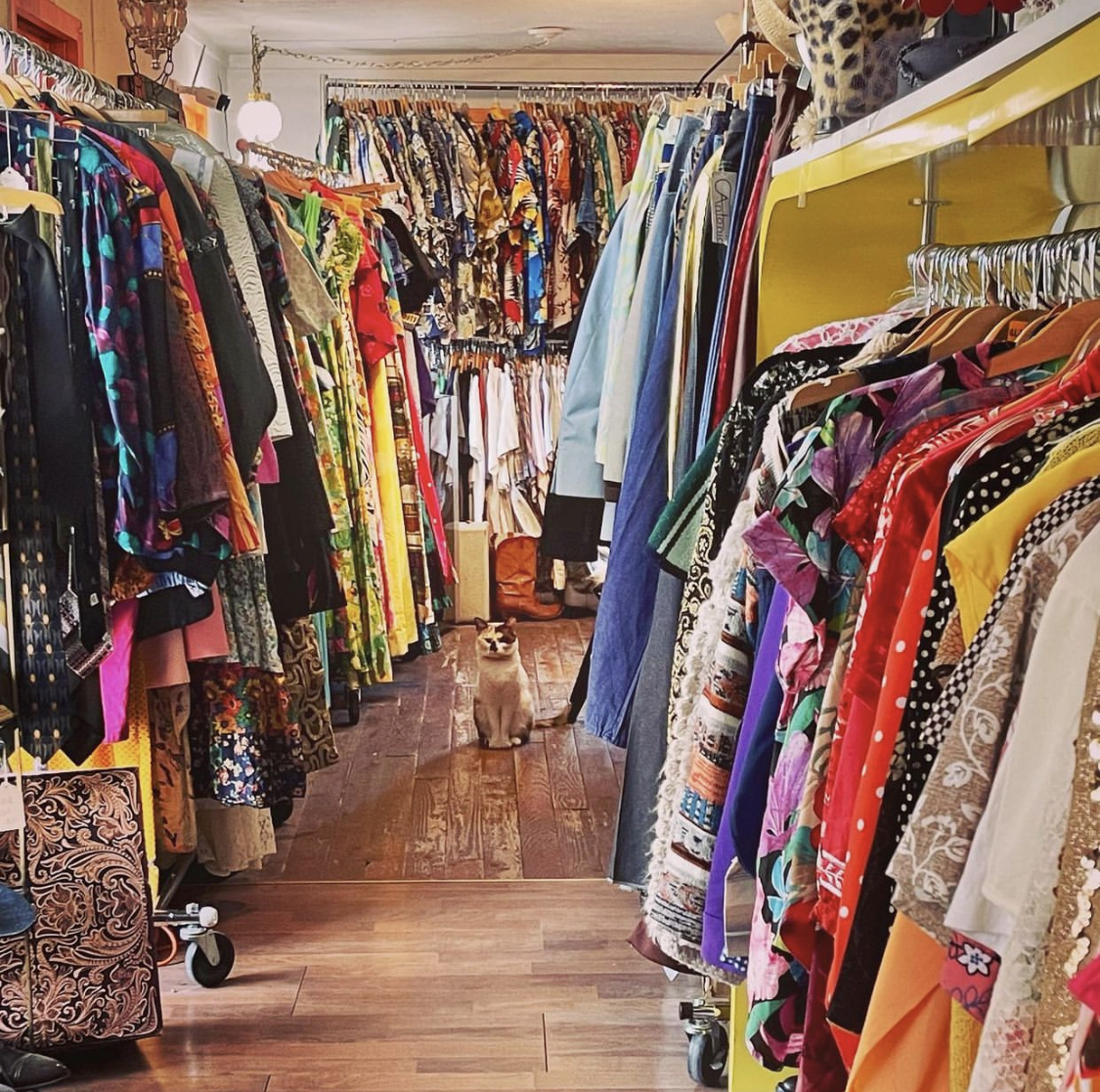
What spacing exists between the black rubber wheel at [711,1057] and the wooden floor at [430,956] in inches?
1.4

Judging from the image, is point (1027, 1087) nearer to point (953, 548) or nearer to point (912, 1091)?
point (912, 1091)

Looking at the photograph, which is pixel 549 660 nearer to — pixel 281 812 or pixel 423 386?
pixel 423 386

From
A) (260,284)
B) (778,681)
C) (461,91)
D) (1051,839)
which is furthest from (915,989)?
(461,91)

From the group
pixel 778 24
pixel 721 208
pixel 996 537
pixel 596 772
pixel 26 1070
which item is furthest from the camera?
pixel 596 772

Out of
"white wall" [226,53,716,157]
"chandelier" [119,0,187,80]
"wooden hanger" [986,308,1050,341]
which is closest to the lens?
"wooden hanger" [986,308,1050,341]

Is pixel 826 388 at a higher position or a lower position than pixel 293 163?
lower

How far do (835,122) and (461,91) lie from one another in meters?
5.01

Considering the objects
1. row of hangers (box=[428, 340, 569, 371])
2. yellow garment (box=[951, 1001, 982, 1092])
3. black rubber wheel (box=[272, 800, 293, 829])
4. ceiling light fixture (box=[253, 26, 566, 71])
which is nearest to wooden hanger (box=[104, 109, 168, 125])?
black rubber wheel (box=[272, 800, 293, 829])

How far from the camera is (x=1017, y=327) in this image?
1.45m

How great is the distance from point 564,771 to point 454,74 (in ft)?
12.2

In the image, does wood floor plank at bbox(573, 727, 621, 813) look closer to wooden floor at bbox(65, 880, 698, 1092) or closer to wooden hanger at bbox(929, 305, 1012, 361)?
wooden floor at bbox(65, 880, 698, 1092)

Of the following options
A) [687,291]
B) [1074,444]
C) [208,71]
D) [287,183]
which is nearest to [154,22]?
[287,183]

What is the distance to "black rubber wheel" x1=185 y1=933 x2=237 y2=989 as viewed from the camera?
9.01 feet

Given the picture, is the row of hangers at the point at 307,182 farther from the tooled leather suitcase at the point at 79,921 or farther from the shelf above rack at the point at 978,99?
the shelf above rack at the point at 978,99
